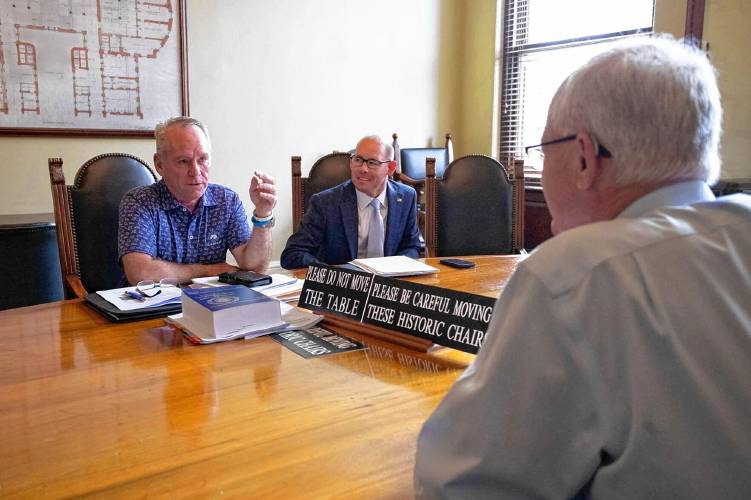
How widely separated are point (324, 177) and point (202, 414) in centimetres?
190

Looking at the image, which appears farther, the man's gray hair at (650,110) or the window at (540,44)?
the window at (540,44)

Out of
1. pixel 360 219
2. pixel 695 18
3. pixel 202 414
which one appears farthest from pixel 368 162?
pixel 695 18

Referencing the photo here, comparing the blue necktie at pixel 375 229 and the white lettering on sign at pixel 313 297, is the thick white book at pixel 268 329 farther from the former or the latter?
the blue necktie at pixel 375 229

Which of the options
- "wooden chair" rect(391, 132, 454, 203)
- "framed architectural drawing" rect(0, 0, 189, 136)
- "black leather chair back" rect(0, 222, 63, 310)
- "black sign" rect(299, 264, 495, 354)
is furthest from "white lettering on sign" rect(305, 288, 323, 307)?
"wooden chair" rect(391, 132, 454, 203)

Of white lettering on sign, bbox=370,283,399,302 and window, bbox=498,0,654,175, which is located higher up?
window, bbox=498,0,654,175

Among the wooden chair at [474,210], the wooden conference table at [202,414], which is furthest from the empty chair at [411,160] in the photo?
the wooden conference table at [202,414]

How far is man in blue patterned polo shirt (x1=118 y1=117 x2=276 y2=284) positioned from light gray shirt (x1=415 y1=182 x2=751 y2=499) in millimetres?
1507

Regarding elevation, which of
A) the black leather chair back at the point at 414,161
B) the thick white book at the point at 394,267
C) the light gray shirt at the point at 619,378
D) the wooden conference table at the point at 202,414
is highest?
the black leather chair back at the point at 414,161

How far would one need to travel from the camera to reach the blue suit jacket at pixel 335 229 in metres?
2.47

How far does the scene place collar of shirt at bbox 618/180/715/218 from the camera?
65 cm

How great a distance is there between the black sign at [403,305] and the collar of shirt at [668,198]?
1.40 feet

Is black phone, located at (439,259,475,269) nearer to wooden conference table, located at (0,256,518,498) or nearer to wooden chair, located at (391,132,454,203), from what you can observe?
wooden conference table, located at (0,256,518,498)

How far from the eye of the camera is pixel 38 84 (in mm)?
3439

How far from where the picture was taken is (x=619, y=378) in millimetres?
550
